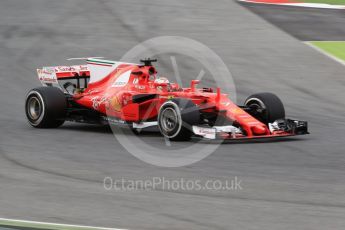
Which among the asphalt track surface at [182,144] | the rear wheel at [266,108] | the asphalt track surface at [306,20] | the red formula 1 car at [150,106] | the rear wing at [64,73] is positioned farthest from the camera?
the asphalt track surface at [306,20]

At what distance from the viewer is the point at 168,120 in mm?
12664

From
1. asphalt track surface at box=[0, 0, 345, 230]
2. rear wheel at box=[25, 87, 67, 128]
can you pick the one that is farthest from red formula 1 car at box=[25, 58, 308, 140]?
asphalt track surface at box=[0, 0, 345, 230]

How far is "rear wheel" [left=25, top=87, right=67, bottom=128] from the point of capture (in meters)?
14.0

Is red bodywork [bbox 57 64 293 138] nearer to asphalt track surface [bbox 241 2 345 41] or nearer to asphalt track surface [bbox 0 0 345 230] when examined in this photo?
asphalt track surface [bbox 0 0 345 230]

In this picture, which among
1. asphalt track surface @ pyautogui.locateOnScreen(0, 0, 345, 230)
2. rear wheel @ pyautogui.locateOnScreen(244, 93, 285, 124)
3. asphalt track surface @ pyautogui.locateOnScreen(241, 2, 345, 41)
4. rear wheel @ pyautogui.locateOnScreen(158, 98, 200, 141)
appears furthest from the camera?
asphalt track surface @ pyautogui.locateOnScreen(241, 2, 345, 41)

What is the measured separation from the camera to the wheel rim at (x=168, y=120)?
492 inches

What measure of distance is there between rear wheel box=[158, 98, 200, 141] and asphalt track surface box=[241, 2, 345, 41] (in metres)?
11.5

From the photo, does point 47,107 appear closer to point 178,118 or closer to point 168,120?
point 168,120

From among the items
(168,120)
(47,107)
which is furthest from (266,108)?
(47,107)

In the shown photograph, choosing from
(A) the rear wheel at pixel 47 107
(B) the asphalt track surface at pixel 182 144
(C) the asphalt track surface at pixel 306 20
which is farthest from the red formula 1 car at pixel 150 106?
(C) the asphalt track surface at pixel 306 20

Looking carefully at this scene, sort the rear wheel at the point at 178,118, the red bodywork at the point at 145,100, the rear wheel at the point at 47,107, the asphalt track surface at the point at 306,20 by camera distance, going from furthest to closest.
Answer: the asphalt track surface at the point at 306,20 → the rear wheel at the point at 47,107 → the red bodywork at the point at 145,100 → the rear wheel at the point at 178,118

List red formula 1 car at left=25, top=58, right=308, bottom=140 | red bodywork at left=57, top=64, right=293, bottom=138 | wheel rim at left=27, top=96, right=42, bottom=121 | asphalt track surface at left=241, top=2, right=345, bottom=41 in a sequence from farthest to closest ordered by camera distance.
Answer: asphalt track surface at left=241, top=2, right=345, bottom=41 → wheel rim at left=27, top=96, right=42, bottom=121 → red bodywork at left=57, top=64, right=293, bottom=138 → red formula 1 car at left=25, top=58, right=308, bottom=140

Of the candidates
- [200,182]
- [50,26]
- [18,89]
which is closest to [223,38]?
[50,26]

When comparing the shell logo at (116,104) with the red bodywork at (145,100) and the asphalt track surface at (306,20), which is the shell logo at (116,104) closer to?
the red bodywork at (145,100)
